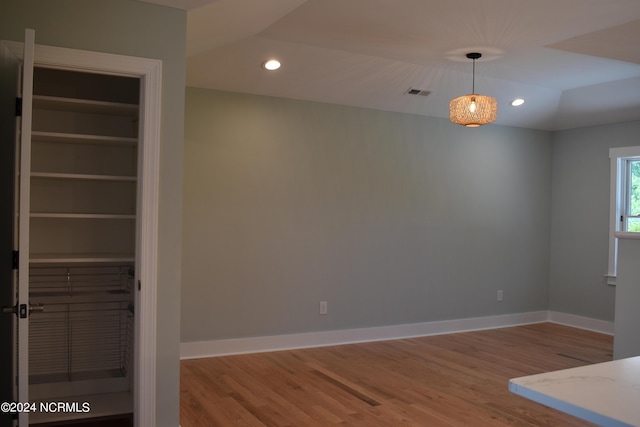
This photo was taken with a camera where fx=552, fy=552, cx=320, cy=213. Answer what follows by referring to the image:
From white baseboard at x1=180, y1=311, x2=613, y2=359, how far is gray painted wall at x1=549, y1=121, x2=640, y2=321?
0.13 m

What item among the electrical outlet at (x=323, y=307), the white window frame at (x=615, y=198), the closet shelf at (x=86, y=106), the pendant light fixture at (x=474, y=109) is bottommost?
the electrical outlet at (x=323, y=307)

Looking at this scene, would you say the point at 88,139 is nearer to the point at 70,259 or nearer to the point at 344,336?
the point at 70,259

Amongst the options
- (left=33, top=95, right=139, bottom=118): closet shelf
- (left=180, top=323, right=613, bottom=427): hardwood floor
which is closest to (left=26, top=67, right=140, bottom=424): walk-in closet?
(left=33, top=95, right=139, bottom=118): closet shelf

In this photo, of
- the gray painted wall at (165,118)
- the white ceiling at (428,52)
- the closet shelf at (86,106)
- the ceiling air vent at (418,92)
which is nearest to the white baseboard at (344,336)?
the gray painted wall at (165,118)

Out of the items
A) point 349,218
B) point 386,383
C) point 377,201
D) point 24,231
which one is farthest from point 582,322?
point 24,231

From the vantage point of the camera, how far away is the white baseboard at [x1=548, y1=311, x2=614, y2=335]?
252 inches

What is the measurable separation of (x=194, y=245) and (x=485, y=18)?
3.00 m

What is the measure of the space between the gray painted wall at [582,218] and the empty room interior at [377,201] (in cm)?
2

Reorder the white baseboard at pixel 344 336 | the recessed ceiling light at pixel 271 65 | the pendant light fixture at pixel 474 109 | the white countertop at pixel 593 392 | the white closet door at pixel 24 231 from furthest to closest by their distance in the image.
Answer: the white baseboard at pixel 344 336 → the recessed ceiling light at pixel 271 65 → the pendant light fixture at pixel 474 109 → the white closet door at pixel 24 231 → the white countertop at pixel 593 392

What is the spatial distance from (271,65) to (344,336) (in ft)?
9.06

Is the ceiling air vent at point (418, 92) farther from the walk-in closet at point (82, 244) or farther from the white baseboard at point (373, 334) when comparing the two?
the walk-in closet at point (82, 244)

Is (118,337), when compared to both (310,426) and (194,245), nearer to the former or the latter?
(194,245)

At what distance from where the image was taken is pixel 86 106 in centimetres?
356

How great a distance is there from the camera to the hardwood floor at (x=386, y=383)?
3625 mm
